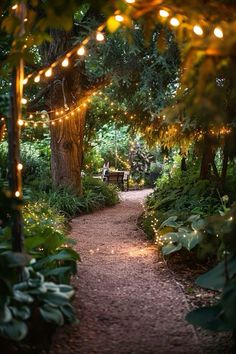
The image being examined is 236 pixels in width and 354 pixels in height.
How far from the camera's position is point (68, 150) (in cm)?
1100

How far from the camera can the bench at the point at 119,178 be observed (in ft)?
56.9

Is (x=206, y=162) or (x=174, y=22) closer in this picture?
(x=174, y=22)

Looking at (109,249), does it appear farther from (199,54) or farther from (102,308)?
(199,54)

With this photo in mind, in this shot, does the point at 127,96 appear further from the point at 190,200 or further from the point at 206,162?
the point at 190,200

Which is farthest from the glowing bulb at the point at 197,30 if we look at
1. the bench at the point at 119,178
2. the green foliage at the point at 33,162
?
the bench at the point at 119,178

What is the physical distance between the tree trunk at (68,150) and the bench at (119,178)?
5.82 metres

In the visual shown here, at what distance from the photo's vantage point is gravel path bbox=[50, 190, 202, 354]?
3326 mm

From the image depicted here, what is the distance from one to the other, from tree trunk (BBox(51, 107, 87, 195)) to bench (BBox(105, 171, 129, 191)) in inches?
229

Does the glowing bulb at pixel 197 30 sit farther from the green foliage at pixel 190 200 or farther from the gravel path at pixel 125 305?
the green foliage at pixel 190 200

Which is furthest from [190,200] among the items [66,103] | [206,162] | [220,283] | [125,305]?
[220,283]

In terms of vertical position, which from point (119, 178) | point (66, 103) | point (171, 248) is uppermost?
point (66, 103)

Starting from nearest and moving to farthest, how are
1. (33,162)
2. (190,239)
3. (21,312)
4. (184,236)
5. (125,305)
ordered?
(21,312) → (125,305) → (190,239) → (184,236) → (33,162)

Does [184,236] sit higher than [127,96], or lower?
lower

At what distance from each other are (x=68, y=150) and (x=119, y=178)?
7.30 m
